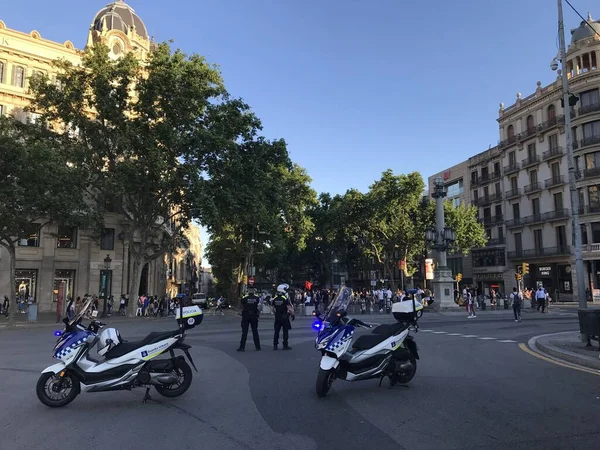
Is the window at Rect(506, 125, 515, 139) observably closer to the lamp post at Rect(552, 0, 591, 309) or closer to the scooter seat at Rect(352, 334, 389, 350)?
the lamp post at Rect(552, 0, 591, 309)

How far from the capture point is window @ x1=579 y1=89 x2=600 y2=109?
144 ft

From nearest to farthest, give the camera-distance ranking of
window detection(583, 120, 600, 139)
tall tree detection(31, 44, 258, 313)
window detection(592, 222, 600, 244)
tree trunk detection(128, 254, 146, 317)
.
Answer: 1. tall tree detection(31, 44, 258, 313)
2. tree trunk detection(128, 254, 146, 317)
3. window detection(592, 222, 600, 244)
4. window detection(583, 120, 600, 139)

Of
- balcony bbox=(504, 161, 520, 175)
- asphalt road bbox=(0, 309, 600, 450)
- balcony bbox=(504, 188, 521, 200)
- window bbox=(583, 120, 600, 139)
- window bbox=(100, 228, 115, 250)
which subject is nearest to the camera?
asphalt road bbox=(0, 309, 600, 450)

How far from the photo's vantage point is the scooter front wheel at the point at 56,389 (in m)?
6.11

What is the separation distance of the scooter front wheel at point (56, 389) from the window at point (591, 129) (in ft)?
164

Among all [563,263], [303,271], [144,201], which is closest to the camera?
[144,201]

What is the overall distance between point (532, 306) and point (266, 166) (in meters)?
22.3

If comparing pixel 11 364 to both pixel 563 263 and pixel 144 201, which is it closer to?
pixel 144 201

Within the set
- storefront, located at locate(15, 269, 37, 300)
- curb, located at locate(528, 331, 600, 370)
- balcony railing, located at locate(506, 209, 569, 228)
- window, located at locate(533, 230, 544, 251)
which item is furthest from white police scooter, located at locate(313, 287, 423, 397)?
window, located at locate(533, 230, 544, 251)

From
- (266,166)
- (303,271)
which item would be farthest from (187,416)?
(303,271)

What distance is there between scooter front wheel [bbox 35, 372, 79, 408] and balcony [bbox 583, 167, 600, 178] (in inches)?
1898

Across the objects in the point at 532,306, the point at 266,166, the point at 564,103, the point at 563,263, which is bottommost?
the point at 532,306

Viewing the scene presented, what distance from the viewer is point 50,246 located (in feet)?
115

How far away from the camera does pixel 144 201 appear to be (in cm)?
3041
